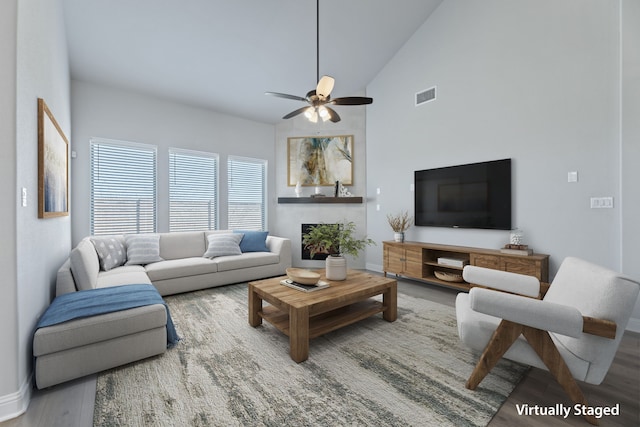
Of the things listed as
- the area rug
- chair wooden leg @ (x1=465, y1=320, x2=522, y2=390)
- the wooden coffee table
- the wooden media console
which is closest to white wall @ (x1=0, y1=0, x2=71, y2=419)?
the area rug

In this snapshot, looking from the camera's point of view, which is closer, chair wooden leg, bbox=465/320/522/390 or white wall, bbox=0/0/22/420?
white wall, bbox=0/0/22/420

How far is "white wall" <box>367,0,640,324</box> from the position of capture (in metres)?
2.73

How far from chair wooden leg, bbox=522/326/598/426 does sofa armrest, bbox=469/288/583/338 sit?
5.1 inches

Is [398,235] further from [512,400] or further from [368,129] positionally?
[512,400]

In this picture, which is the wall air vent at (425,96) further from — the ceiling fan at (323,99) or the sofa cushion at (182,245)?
the sofa cushion at (182,245)

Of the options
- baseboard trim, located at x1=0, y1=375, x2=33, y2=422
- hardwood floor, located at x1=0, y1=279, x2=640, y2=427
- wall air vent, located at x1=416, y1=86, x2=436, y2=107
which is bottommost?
hardwood floor, located at x1=0, y1=279, x2=640, y2=427

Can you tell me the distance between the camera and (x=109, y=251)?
3422 millimetres

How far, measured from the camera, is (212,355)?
2.11 m

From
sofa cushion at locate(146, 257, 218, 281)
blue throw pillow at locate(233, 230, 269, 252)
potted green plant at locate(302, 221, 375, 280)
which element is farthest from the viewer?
blue throw pillow at locate(233, 230, 269, 252)

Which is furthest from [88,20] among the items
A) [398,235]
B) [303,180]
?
[398,235]

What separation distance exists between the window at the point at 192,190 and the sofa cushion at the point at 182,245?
1.54 feet

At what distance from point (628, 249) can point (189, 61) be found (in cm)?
564

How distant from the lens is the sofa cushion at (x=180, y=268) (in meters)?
3.42

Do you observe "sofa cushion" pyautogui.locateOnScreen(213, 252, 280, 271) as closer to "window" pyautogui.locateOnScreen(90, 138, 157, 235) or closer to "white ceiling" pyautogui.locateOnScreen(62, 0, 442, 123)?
"window" pyautogui.locateOnScreen(90, 138, 157, 235)
